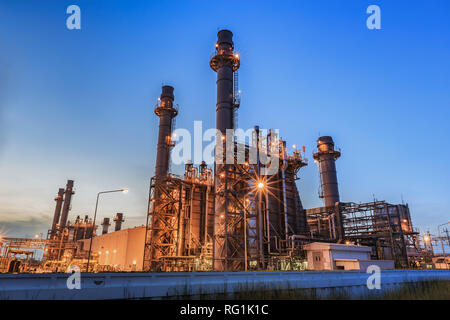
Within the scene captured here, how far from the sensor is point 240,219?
3189cm

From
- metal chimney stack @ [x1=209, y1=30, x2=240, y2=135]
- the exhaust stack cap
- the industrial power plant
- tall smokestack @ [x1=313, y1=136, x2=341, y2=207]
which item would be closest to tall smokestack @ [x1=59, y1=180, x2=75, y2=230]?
the industrial power plant

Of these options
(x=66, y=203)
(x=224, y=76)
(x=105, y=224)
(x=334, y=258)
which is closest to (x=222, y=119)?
(x=224, y=76)

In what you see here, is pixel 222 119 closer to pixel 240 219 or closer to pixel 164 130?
pixel 240 219

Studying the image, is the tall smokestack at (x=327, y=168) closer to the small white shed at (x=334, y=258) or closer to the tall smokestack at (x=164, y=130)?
the small white shed at (x=334, y=258)

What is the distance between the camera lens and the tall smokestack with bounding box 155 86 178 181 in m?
45.9

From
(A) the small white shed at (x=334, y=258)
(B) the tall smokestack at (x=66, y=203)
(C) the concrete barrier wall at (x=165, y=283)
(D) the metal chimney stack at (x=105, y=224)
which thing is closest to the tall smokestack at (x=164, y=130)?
(A) the small white shed at (x=334, y=258)

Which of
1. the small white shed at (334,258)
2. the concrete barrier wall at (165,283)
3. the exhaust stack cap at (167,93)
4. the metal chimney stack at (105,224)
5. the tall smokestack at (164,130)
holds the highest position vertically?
the exhaust stack cap at (167,93)

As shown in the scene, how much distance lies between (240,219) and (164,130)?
2320cm

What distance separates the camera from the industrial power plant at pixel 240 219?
1265 inches

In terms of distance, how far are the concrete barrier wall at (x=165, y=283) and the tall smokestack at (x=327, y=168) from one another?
40.4 meters

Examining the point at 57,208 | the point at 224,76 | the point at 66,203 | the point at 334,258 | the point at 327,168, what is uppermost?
the point at 224,76

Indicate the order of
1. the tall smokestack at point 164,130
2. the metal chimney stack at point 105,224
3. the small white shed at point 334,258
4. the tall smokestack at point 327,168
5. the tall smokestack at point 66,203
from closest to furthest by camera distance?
the small white shed at point 334,258 → the tall smokestack at point 164,130 → the tall smokestack at point 327,168 → the tall smokestack at point 66,203 → the metal chimney stack at point 105,224

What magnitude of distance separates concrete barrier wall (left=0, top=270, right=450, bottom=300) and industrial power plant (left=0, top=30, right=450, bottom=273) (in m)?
13.8
